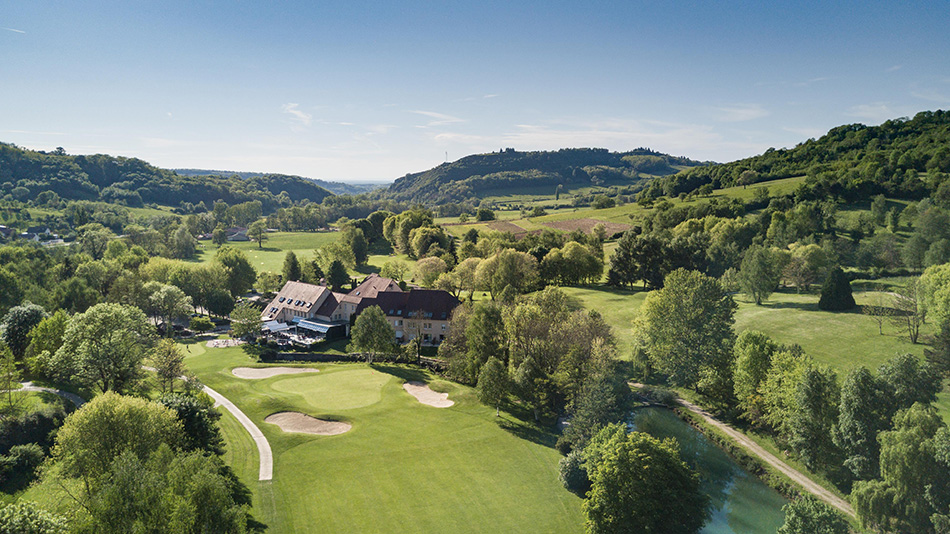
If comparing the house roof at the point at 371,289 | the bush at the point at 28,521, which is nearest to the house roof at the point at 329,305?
the house roof at the point at 371,289

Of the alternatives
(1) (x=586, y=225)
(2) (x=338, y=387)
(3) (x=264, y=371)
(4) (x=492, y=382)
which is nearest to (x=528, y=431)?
(4) (x=492, y=382)

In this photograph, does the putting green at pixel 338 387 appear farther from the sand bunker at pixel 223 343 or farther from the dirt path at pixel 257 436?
the sand bunker at pixel 223 343

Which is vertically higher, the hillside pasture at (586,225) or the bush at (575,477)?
the hillside pasture at (586,225)

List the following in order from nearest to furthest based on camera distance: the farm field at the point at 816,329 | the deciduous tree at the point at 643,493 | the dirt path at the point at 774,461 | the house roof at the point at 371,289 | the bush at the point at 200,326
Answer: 1. the deciduous tree at the point at 643,493
2. the dirt path at the point at 774,461
3. the farm field at the point at 816,329
4. the house roof at the point at 371,289
5. the bush at the point at 200,326

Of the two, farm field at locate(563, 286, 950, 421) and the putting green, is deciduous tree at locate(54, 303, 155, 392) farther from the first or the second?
farm field at locate(563, 286, 950, 421)

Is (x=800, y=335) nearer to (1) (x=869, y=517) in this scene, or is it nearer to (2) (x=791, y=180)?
(1) (x=869, y=517)

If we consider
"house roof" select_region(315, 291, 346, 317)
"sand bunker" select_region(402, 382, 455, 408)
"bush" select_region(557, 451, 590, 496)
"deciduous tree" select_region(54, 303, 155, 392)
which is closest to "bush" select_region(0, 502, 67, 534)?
"deciduous tree" select_region(54, 303, 155, 392)

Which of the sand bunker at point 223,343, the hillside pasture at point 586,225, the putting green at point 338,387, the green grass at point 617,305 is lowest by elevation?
the sand bunker at point 223,343

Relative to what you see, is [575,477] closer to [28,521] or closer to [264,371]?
[28,521]
